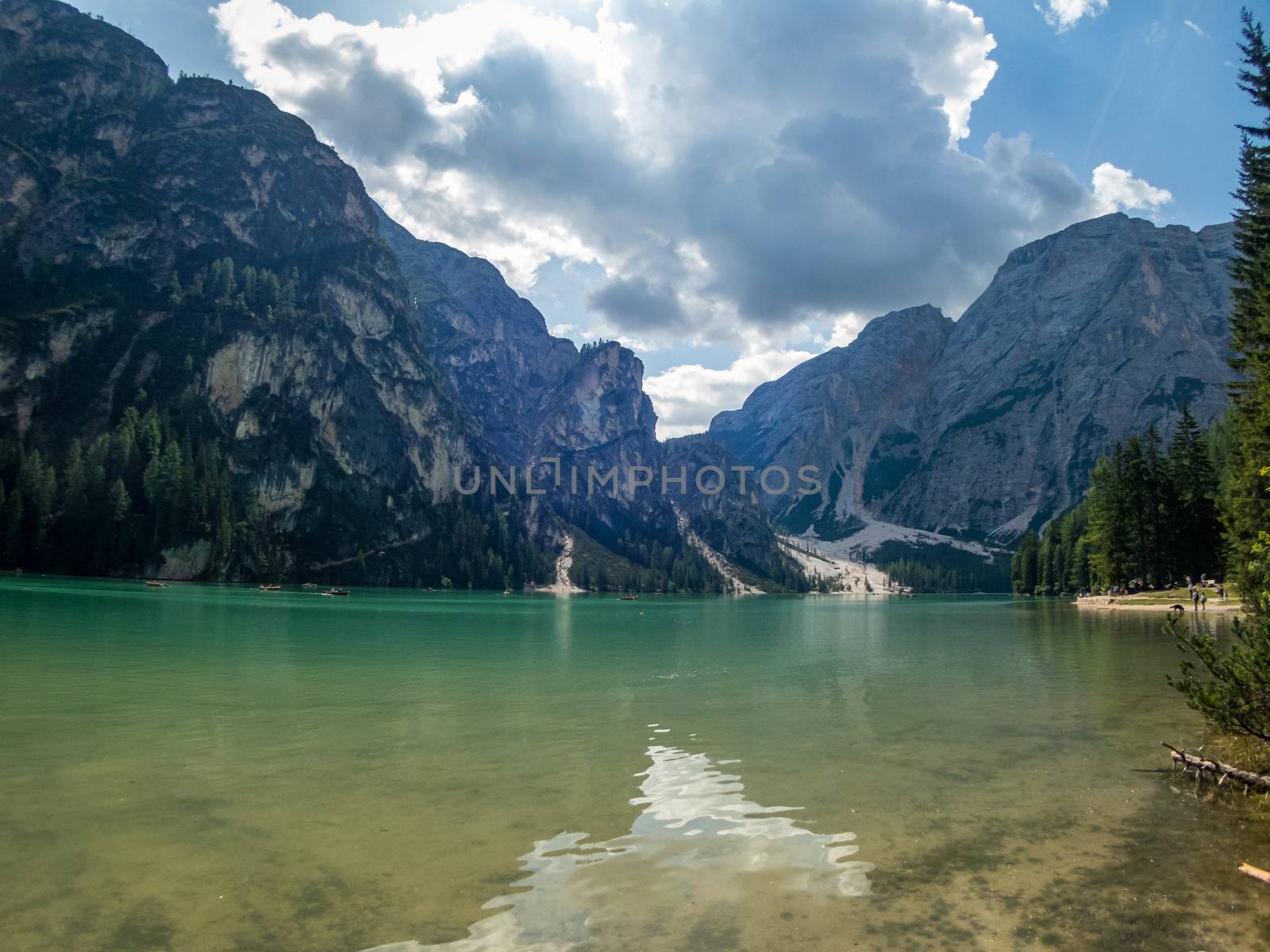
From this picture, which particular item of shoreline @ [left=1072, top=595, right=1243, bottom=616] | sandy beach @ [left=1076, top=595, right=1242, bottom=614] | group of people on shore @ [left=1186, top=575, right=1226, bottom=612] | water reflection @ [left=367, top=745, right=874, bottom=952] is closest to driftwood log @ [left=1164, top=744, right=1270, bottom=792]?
water reflection @ [left=367, top=745, right=874, bottom=952]

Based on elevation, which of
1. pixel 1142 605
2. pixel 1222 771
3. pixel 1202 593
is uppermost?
pixel 1222 771

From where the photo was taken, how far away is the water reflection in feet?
32.6

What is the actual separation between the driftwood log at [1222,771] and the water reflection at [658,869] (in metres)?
8.39

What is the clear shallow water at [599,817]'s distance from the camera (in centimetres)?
1003

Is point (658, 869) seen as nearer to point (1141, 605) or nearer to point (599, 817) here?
point (599, 817)

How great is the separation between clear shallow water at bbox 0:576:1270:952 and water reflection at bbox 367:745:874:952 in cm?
6

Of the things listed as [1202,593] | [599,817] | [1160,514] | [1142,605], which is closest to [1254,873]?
[599,817]

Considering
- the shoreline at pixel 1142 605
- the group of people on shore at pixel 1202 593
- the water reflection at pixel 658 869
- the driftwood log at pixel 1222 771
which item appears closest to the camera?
the water reflection at pixel 658 869

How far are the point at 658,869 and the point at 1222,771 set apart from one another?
41.8 ft

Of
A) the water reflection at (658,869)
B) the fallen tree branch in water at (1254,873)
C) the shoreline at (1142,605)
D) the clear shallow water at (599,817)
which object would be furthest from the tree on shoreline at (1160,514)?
the water reflection at (658,869)

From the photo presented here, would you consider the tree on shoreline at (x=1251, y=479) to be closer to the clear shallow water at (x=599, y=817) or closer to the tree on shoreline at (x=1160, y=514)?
the clear shallow water at (x=599, y=817)

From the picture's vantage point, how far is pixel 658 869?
12.2 meters

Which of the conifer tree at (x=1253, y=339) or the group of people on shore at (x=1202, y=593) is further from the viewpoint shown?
the group of people on shore at (x=1202, y=593)

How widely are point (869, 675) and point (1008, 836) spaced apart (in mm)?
27461
